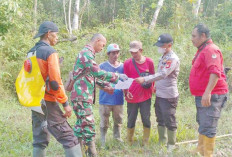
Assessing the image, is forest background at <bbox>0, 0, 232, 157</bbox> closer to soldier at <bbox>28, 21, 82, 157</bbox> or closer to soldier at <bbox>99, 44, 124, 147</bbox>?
soldier at <bbox>99, 44, 124, 147</bbox>

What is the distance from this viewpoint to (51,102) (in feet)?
11.1

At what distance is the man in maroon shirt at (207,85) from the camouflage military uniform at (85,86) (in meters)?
1.27

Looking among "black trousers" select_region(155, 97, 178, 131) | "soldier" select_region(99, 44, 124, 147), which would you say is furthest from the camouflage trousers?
"black trousers" select_region(155, 97, 178, 131)

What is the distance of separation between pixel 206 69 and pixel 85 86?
178 cm

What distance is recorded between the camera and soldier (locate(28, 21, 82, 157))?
3227 mm

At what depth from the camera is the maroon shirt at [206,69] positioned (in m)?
3.59

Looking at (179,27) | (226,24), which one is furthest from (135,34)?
(226,24)

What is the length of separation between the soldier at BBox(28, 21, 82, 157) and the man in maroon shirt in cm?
187

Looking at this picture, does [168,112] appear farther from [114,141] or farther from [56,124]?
[56,124]

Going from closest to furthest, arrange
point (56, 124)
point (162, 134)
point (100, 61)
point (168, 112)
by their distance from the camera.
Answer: point (56, 124), point (168, 112), point (162, 134), point (100, 61)

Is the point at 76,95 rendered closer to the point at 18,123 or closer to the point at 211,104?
the point at 211,104

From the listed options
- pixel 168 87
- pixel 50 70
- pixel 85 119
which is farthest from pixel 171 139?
pixel 50 70

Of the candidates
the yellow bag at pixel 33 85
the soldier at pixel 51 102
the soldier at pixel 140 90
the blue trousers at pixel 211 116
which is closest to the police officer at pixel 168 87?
the soldier at pixel 140 90

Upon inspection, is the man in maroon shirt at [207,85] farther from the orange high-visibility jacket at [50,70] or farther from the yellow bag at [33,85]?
the yellow bag at [33,85]
